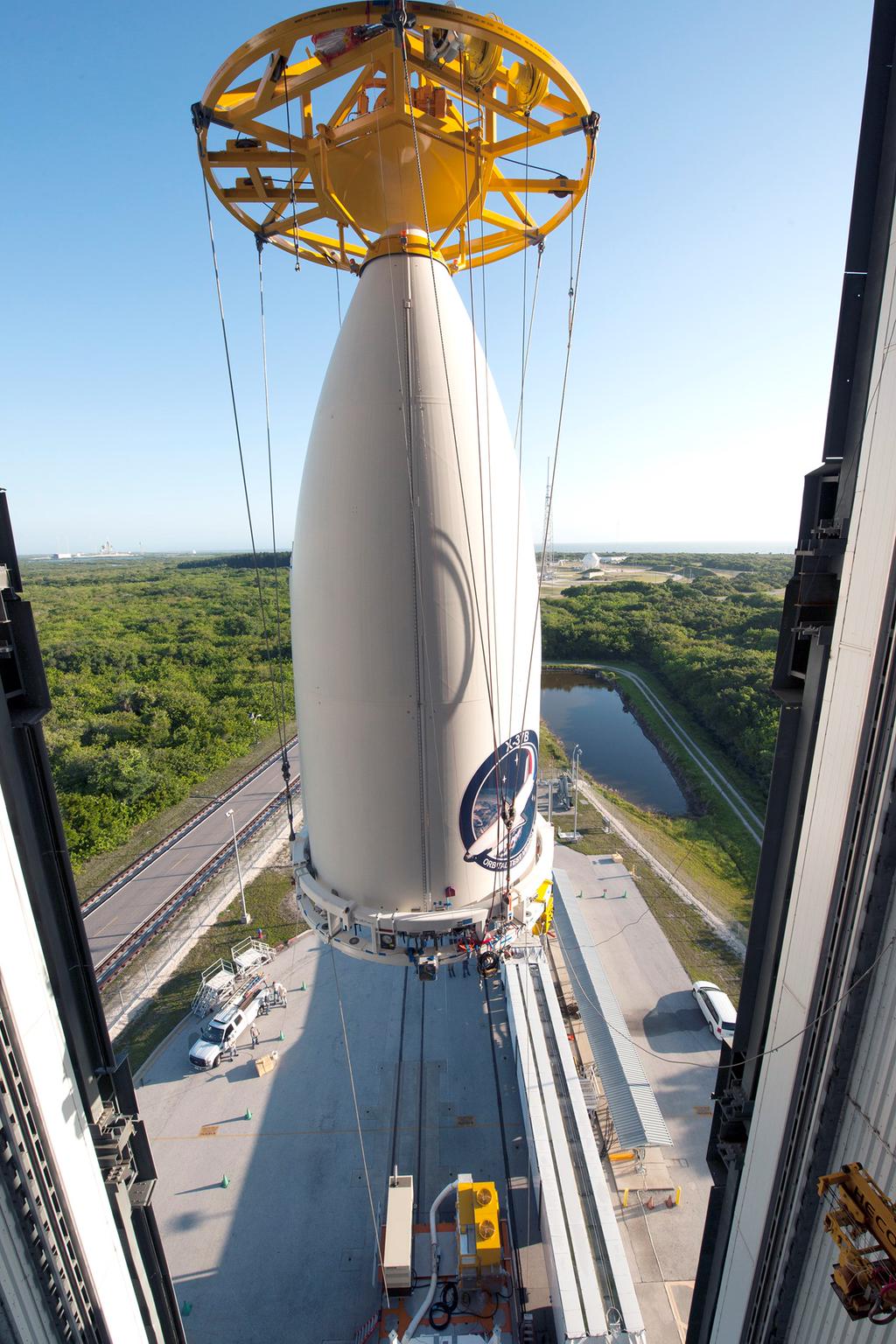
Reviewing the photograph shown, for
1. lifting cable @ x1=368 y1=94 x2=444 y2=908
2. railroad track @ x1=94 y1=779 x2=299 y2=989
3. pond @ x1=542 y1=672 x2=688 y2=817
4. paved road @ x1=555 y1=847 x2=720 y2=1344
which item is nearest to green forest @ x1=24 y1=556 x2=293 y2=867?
railroad track @ x1=94 y1=779 x2=299 y2=989

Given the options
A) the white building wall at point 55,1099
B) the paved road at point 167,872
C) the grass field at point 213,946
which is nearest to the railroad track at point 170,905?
the paved road at point 167,872

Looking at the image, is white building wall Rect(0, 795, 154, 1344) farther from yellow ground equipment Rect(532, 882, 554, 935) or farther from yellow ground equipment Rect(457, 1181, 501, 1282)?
yellow ground equipment Rect(457, 1181, 501, 1282)

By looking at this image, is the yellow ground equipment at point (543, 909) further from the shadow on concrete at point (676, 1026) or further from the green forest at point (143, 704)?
the green forest at point (143, 704)

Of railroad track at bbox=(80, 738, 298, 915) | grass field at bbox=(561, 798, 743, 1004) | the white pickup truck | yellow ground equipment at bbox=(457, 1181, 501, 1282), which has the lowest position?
railroad track at bbox=(80, 738, 298, 915)

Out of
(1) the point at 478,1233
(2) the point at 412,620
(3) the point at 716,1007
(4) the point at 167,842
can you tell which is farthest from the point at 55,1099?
(4) the point at 167,842

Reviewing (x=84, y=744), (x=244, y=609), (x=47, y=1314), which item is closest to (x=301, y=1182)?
(x=47, y=1314)

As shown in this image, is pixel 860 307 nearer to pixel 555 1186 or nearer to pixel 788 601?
pixel 788 601
